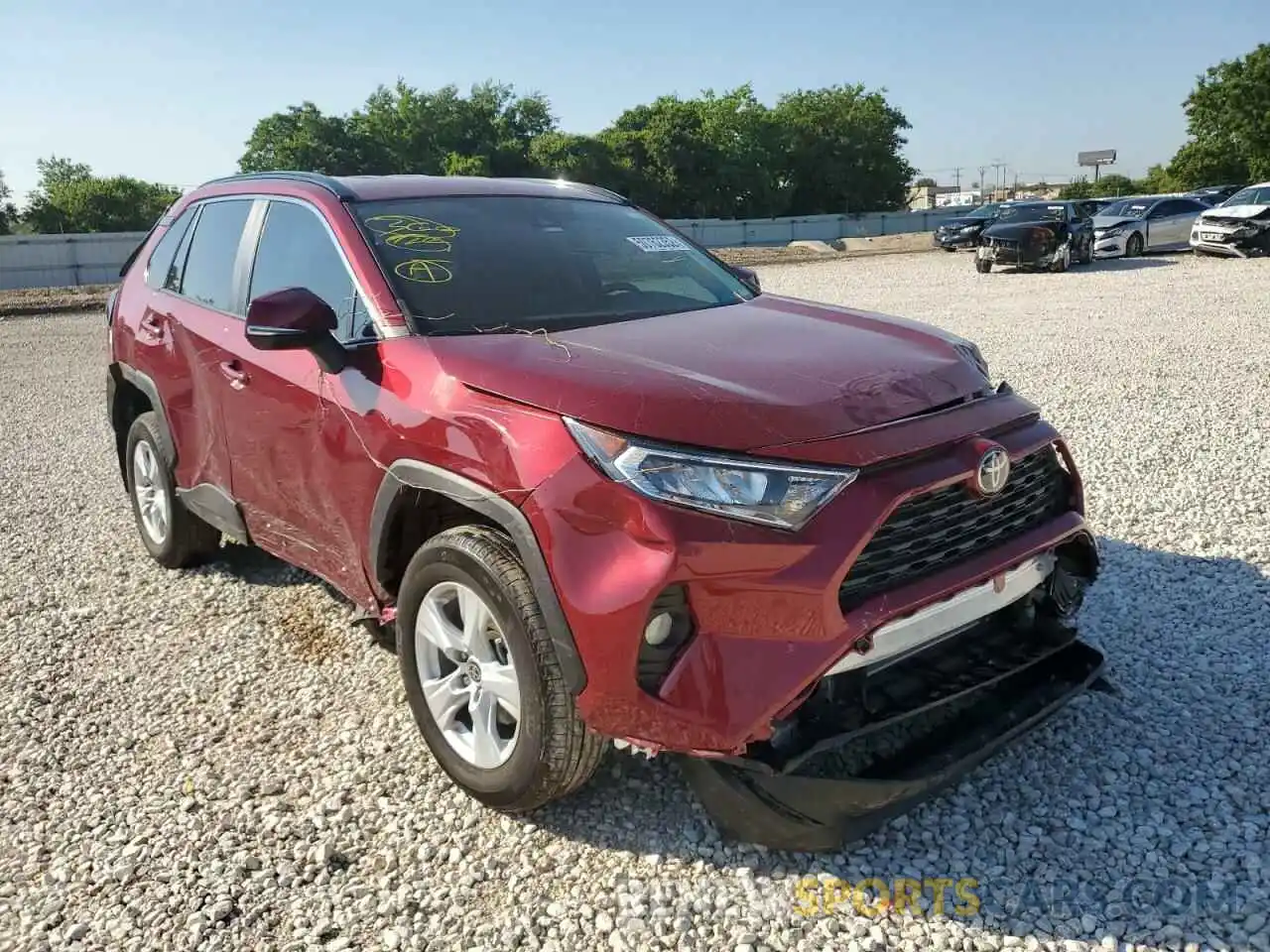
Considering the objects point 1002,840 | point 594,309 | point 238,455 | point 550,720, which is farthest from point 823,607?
point 238,455

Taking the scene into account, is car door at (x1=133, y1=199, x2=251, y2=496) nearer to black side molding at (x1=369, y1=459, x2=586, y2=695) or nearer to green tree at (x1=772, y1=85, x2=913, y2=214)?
black side molding at (x1=369, y1=459, x2=586, y2=695)

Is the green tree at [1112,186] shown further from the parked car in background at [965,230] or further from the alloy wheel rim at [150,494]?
the alloy wheel rim at [150,494]

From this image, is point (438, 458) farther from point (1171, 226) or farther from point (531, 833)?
point (1171, 226)

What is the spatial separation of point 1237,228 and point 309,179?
22.7 m

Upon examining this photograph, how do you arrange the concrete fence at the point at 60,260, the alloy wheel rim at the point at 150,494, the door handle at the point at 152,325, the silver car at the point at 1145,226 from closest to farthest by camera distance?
1. the door handle at the point at 152,325
2. the alloy wheel rim at the point at 150,494
3. the silver car at the point at 1145,226
4. the concrete fence at the point at 60,260

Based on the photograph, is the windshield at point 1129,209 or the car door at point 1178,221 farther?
the car door at point 1178,221

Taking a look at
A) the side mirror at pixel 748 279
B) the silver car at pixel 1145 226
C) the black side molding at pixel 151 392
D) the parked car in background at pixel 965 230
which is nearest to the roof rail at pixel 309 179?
the black side molding at pixel 151 392

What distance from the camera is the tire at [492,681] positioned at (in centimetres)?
270

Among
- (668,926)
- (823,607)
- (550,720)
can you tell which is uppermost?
(823,607)

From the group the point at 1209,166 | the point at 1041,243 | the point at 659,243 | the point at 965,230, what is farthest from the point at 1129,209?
the point at 1209,166

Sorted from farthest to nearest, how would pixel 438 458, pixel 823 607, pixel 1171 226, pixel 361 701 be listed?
pixel 1171 226 < pixel 361 701 < pixel 438 458 < pixel 823 607

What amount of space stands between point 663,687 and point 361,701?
1.73 m

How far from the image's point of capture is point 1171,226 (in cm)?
2375

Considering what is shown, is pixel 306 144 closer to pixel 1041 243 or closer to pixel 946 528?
pixel 1041 243
